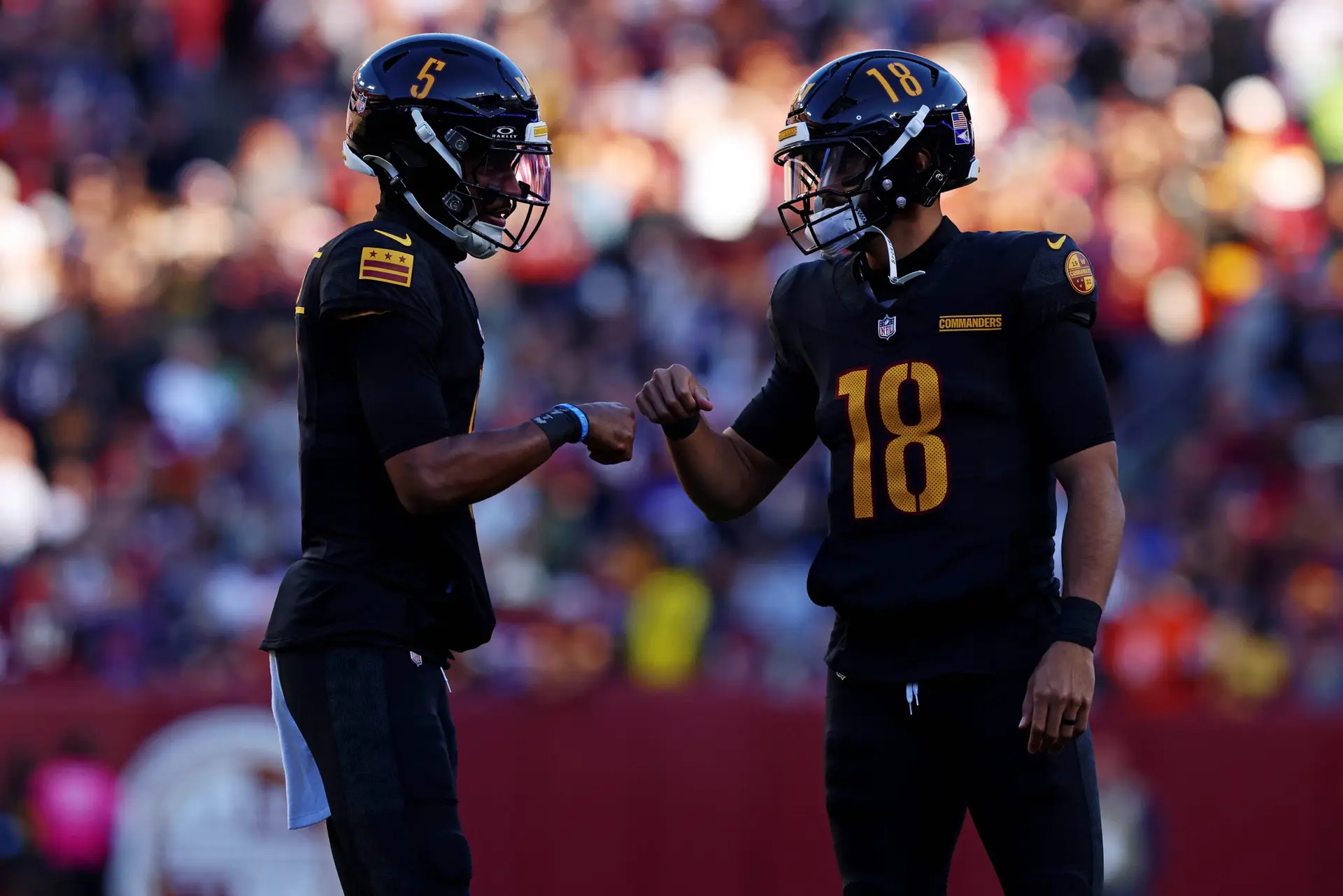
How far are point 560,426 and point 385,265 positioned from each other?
519 mm

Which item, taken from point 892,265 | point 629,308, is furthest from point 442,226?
point 629,308

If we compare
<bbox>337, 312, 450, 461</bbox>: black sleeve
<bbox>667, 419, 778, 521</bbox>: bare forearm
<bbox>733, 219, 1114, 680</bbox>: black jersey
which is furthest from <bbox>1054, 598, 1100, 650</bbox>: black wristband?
<bbox>337, 312, 450, 461</bbox>: black sleeve

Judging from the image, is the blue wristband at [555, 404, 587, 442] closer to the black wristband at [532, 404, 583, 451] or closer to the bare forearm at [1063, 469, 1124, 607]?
the black wristband at [532, 404, 583, 451]

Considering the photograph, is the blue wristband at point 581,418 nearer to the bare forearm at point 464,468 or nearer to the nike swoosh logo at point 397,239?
the bare forearm at point 464,468

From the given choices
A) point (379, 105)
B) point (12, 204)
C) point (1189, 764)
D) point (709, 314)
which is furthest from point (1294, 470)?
point (12, 204)

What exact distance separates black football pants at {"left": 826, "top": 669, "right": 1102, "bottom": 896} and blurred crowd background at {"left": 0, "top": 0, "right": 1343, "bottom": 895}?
12.4 ft

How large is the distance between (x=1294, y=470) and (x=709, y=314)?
342 cm

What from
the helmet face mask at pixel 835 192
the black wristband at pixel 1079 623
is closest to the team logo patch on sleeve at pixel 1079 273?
the helmet face mask at pixel 835 192

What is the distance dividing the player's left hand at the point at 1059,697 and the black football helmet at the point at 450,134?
1.48 m

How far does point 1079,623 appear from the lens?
151 inches

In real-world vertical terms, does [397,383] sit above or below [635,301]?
below

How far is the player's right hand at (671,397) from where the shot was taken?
427 centimetres

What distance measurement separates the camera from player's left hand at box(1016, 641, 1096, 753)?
12.3 ft

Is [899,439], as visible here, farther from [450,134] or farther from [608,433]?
[450,134]
